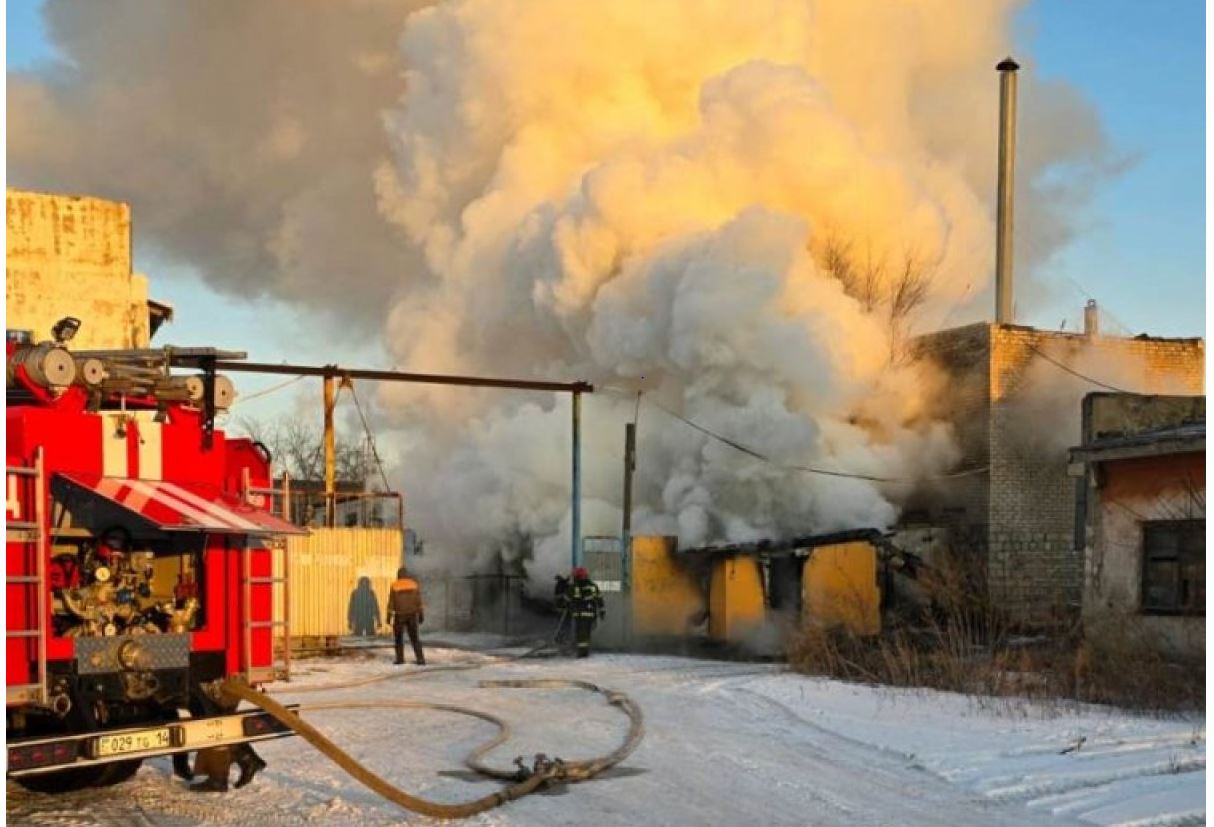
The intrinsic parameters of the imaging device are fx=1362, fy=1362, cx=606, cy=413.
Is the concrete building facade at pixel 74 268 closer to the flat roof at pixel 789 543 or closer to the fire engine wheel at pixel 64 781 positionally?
the flat roof at pixel 789 543

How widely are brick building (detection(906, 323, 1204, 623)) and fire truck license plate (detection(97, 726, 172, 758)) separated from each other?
22.4 m

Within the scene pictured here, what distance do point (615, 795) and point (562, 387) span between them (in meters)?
18.3

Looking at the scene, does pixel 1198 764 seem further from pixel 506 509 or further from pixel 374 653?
pixel 506 509

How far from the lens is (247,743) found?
8547mm

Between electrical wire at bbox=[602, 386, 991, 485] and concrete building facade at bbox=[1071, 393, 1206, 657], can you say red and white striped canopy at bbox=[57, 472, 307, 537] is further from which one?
electrical wire at bbox=[602, 386, 991, 485]

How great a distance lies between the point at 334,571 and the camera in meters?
23.7

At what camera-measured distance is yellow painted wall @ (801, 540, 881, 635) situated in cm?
2269

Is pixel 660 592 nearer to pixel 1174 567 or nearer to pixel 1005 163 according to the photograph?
pixel 1174 567

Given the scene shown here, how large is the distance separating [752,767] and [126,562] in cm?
485

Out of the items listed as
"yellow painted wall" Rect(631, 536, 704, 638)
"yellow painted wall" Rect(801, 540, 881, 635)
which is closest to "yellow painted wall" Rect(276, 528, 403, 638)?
"yellow painted wall" Rect(631, 536, 704, 638)

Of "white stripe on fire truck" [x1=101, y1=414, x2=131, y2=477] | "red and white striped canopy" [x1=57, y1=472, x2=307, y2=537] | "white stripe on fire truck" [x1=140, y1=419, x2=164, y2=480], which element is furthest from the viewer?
"white stripe on fire truck" [x1=140, y1=419, x2=164, y2=480]

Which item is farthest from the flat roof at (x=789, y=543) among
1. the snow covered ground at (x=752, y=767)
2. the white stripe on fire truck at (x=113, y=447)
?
the white stripe on fire truck at (x=113, y=447)

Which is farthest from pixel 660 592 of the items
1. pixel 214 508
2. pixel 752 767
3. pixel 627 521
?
pixel 214 508

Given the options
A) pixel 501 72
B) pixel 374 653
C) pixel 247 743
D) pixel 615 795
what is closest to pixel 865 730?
pixel 615 795
